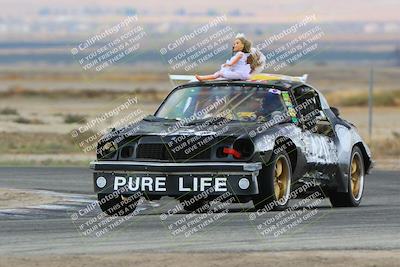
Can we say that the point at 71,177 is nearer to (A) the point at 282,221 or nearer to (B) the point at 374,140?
(A) the point at 282,221

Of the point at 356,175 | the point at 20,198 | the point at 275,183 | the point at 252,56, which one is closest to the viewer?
the point at 275,183

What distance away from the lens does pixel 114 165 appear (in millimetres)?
15789

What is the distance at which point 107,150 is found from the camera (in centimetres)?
1616

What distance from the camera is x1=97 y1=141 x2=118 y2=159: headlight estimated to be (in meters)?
16.0

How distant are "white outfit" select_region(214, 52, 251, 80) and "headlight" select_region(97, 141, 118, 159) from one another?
227 cm

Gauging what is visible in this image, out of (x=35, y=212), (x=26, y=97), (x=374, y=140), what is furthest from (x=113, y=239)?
Result: (x=26, y=97)

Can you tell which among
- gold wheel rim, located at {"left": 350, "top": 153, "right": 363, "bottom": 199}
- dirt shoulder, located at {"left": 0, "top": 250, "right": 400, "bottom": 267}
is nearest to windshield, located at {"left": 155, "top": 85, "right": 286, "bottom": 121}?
gold wheel rim, located at {"left": 350, "top": 153, "right": 363, "bottom": 199}

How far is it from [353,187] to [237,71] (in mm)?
2311

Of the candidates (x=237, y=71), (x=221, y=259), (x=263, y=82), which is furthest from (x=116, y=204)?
(x=221, y=259)

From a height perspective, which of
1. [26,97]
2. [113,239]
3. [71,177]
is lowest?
[26,97]

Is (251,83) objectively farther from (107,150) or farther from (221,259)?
(221,259)

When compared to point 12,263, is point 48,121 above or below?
below

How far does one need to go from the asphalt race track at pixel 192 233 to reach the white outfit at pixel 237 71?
1.73 meters

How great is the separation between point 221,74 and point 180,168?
2.60 meters
